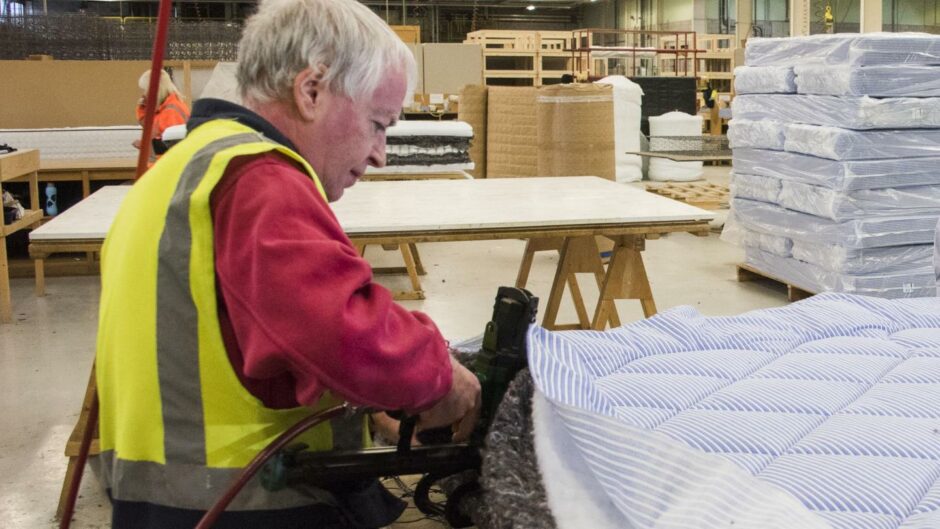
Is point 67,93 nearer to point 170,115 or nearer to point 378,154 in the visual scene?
point 170,115

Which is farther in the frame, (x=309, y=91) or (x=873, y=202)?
(x=873, y=202)

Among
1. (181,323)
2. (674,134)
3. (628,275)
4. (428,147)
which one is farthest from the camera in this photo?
(674,134)

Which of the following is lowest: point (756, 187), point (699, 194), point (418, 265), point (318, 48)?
point (418, 265)

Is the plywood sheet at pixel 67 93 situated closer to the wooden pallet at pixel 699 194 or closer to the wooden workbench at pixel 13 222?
the wooden workbench at pixel 13 222

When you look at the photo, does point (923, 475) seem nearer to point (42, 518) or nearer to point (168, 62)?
point (42, 518)

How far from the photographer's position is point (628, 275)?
14.9ft

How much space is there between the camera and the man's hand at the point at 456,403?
1696mm

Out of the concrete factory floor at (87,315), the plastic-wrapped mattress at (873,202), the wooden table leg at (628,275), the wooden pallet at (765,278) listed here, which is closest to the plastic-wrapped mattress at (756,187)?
the plastic-wrapped mattress at (873,202)

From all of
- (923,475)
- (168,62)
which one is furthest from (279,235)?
(168,62)

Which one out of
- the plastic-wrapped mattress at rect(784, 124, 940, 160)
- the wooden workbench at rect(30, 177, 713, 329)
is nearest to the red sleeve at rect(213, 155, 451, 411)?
the wooden workbench at rect(30, 177, 713, 329)

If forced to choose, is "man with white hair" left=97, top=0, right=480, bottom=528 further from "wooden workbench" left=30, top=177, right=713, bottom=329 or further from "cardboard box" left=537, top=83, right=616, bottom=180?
"cardboard box" left=537, top=83, right=616, bottom=180

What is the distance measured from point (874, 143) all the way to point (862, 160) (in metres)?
0.11

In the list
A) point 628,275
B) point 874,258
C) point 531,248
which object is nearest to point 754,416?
point 628,275

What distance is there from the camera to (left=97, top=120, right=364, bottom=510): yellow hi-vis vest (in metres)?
1.55
